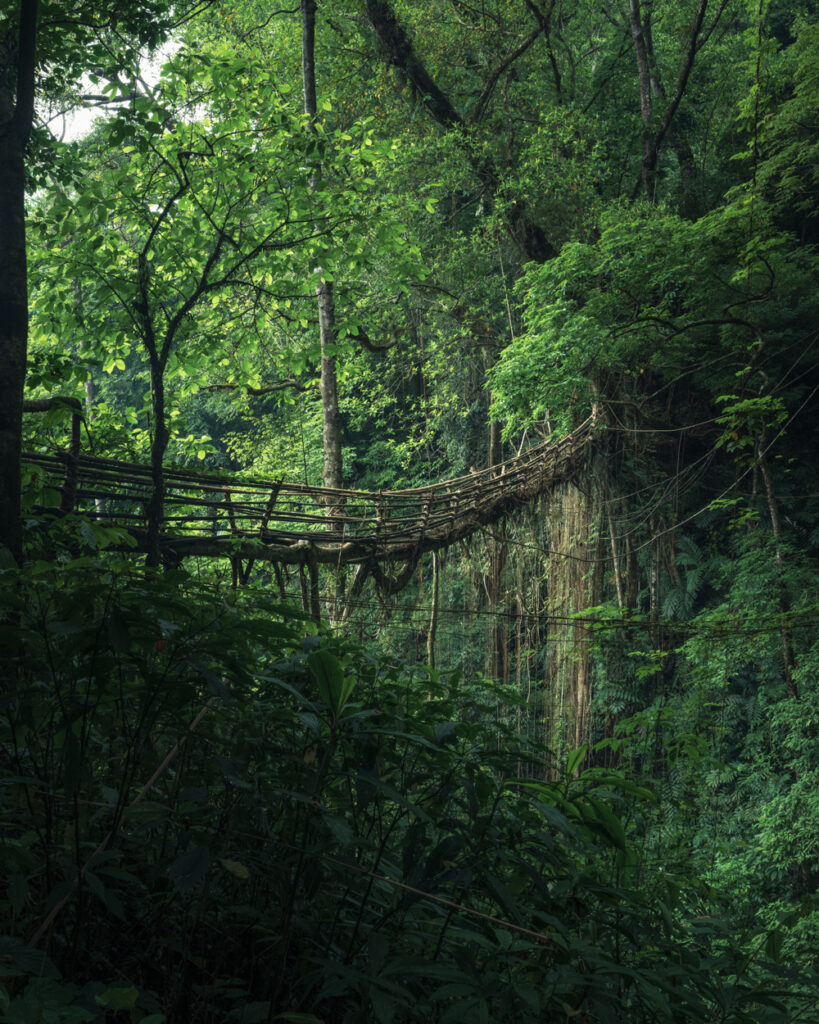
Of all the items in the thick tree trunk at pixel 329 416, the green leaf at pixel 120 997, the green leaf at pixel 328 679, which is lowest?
the green leaf at pixel 120 997

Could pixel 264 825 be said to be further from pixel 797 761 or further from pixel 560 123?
pixel 560 123

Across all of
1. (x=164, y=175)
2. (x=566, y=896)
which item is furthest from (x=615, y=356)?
(x=566, y=896)

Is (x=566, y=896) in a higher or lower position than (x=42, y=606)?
lower

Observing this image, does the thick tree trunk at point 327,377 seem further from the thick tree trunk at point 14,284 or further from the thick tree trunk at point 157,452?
the thick tree trunk at point 14,284

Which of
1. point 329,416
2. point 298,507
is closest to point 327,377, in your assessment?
point 329,416

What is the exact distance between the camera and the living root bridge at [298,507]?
4449mm

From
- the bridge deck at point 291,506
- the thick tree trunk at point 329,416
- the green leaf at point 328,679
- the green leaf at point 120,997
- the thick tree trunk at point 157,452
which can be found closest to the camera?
the green leaf at point 120,997

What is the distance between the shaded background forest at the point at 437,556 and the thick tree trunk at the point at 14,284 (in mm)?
59

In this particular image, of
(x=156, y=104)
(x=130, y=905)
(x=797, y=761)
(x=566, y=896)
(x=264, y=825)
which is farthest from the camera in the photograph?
(x=797, y=761)

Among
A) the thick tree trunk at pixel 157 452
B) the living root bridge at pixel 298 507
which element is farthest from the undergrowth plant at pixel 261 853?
the living root bridge at pixel 298 507

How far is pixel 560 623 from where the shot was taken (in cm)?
732

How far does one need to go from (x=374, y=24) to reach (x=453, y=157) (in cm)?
166

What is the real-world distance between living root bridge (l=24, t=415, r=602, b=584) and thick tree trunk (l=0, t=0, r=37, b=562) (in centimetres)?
146

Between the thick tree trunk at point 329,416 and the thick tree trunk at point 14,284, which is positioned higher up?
the thick tree trunk at point 329,416
